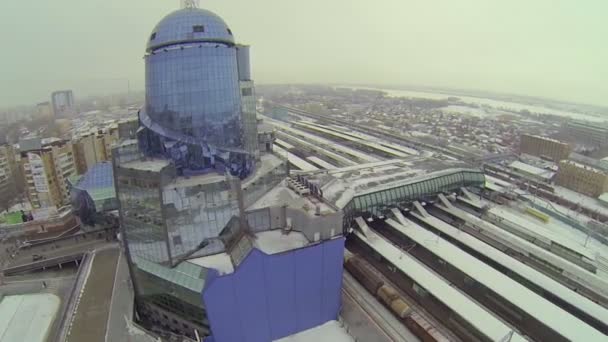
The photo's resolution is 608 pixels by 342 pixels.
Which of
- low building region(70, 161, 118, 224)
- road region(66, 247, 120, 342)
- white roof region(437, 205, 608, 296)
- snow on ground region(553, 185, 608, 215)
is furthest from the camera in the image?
snow on ground region(553, 185, 608, 215)

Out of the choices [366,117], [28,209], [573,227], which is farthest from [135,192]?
[366,117]

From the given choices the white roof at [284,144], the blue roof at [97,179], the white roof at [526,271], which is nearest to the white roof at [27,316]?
the blue roof at [97,179]

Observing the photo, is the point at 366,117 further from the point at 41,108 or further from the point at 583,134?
the point at 41,108

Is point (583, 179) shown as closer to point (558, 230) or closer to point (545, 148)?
point (558, 230)

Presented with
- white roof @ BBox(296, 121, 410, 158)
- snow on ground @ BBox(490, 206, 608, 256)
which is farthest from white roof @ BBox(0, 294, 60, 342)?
white roof @ BBox(296, 121, 410, 158)

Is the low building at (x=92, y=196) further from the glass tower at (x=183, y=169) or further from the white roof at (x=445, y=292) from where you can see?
the white roof at (x=445, y=292)

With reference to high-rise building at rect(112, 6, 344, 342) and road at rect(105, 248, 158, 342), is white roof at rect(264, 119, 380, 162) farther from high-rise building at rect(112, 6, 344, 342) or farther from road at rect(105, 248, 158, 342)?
road at rect(105, 248, 158, 342)
